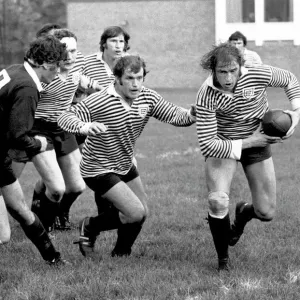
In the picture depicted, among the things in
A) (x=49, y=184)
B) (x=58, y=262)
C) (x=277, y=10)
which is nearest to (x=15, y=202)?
(x=58, y=262)

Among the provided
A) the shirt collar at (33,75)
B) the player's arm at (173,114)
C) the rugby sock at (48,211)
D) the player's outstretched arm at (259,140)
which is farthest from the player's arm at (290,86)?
the rugby sock at (48,211)

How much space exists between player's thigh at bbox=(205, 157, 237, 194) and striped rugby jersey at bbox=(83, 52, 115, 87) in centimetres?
212

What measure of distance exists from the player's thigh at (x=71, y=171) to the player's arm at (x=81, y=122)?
Answer: 1734 millimetres

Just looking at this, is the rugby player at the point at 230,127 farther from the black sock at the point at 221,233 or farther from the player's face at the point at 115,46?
the player's face at the point at 115,46

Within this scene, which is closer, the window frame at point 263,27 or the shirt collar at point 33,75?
the shirt collar at point 33,75

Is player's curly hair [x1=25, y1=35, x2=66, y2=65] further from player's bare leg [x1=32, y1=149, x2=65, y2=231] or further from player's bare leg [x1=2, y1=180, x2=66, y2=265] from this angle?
player's bare leg [x1=32, y1=149, x2=65, y2=231]

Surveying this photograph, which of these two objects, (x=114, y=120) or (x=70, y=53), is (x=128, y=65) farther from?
(x=70, y=53)

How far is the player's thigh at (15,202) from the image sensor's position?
237 inches

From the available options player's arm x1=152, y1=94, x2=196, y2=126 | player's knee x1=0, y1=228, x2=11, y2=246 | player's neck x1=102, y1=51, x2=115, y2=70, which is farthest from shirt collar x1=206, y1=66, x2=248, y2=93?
player's neck x1=102, y1=51, x2=115, y2=70

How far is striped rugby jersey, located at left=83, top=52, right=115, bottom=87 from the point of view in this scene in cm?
802

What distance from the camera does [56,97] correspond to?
762cm

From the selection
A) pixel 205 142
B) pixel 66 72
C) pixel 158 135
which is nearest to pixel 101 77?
pixel 66 72

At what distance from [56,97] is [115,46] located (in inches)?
35.2

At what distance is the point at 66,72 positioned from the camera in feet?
25.2
